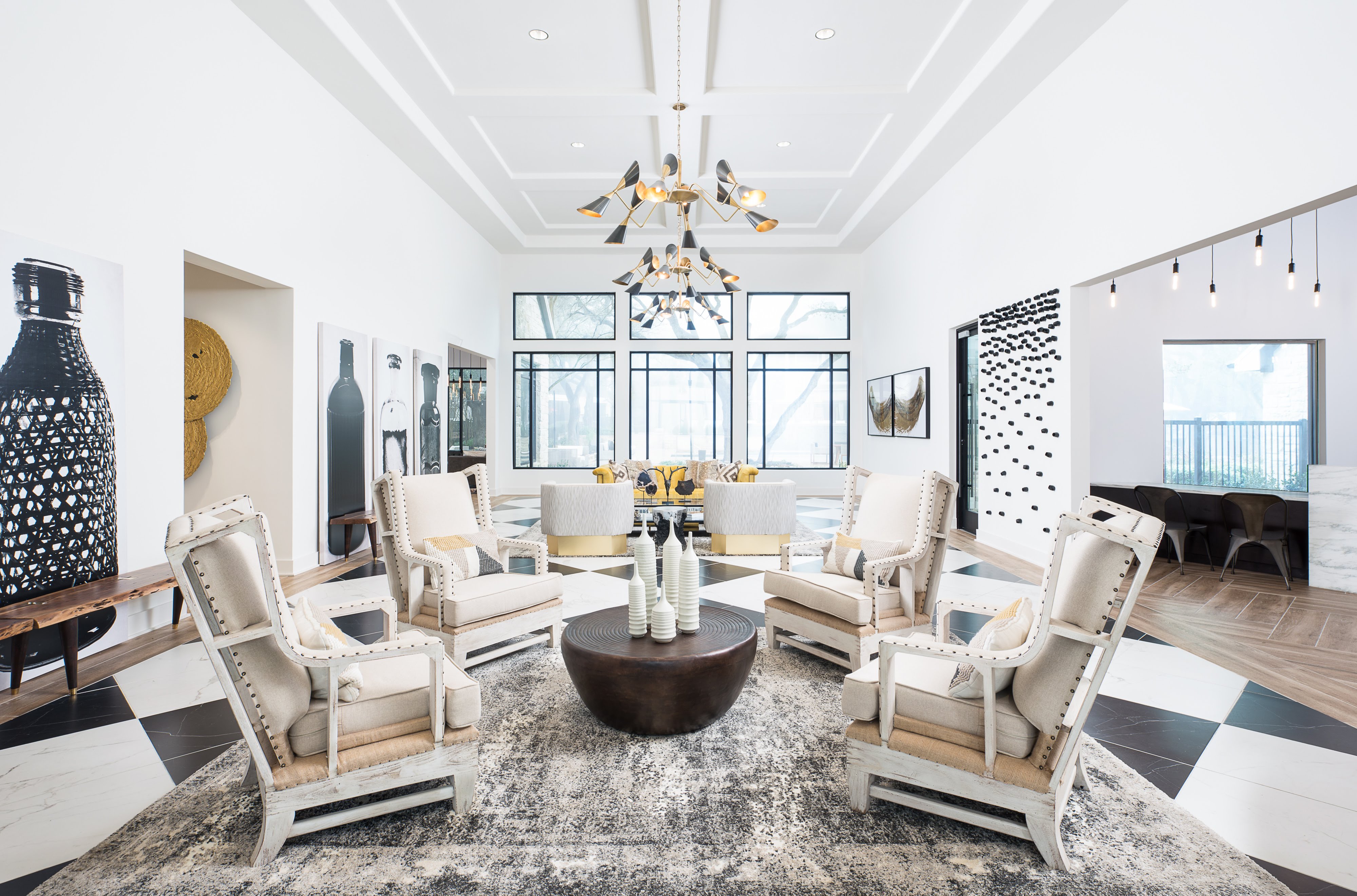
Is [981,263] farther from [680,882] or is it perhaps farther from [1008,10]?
[680,882]

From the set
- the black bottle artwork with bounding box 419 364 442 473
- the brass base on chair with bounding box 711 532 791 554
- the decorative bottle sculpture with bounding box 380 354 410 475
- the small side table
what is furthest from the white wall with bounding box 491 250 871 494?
the brass base on chair with bounding box 711 532 791 554

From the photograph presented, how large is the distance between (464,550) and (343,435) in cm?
324

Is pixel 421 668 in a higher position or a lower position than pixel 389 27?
lower

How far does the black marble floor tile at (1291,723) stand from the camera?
7.93ft

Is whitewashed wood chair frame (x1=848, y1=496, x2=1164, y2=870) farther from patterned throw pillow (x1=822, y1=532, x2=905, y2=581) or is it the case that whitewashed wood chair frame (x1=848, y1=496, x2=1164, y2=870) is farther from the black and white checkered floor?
patterned throw pillow (x1=822, y1=532, x2=905, y2=581)

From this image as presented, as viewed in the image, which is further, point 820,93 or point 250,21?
point 820,93

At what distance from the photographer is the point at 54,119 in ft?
10.2

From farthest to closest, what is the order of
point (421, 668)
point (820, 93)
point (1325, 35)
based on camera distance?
point (820, 93) < point (1325, 35) < point (421, 668)

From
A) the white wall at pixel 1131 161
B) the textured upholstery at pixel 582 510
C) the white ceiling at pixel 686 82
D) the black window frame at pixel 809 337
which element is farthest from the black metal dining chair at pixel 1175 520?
the black window frame at pixel 809 337

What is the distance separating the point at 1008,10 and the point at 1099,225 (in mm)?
1750

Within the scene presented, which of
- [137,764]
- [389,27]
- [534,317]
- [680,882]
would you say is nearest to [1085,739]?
[680,882]

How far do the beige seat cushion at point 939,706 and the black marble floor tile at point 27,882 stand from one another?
7.61 ft

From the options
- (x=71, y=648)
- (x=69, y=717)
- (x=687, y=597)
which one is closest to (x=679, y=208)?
(x=687, y=597)

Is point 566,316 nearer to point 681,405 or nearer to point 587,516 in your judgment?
point 681,405
